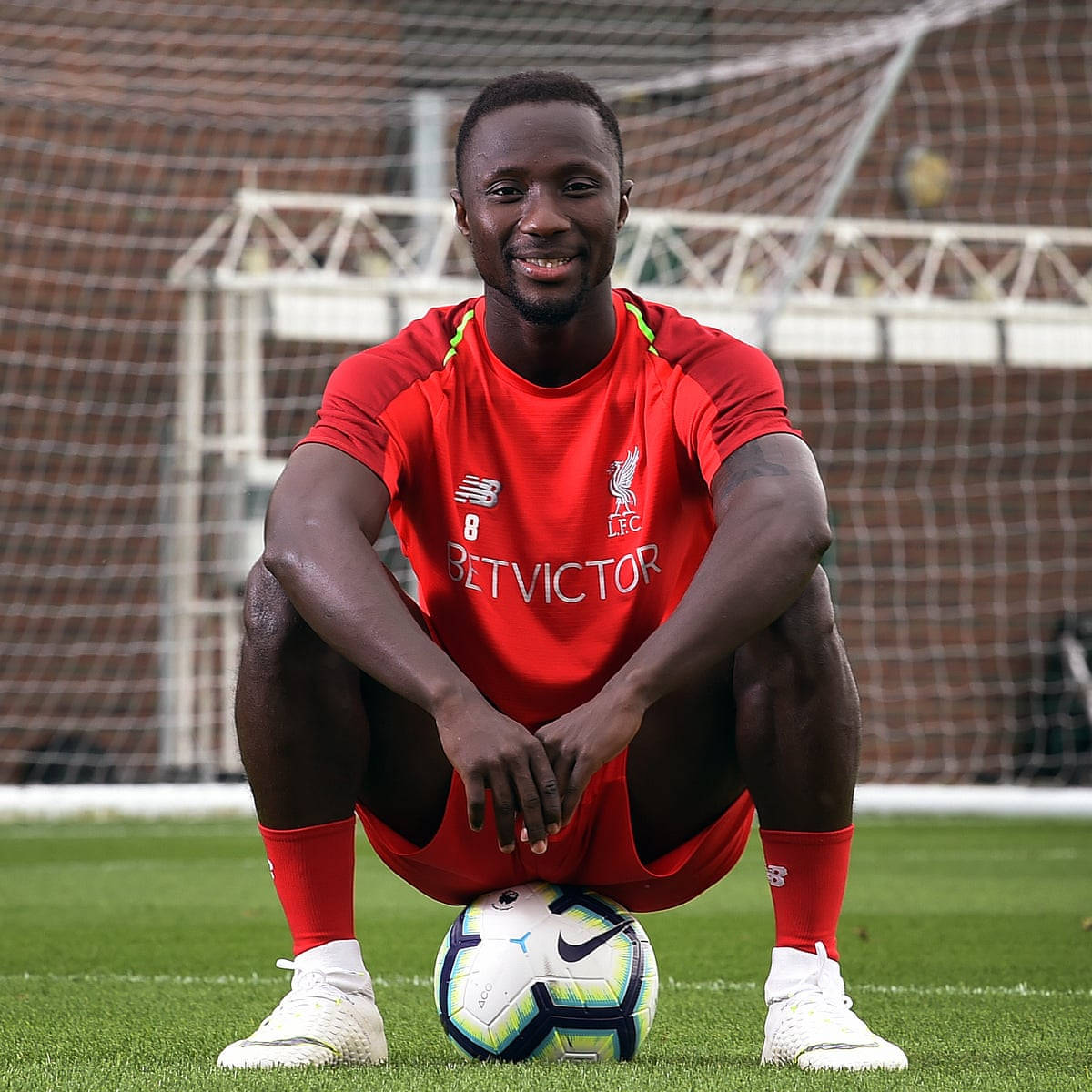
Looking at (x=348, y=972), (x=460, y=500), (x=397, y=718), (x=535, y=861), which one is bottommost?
(x=348, y=972)

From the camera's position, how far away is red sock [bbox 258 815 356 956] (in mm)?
2246

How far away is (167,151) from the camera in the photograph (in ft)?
34.5

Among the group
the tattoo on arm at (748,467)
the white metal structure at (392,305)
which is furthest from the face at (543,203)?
the white metal structure at (392,305)

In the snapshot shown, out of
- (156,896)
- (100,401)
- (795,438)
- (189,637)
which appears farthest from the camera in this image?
(100,401)

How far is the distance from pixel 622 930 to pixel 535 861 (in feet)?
0.46

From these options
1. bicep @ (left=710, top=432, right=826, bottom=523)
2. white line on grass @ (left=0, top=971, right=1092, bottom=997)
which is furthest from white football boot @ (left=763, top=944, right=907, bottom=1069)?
white line on grass @ (left=0, top=971, right=1092, bottom=997)

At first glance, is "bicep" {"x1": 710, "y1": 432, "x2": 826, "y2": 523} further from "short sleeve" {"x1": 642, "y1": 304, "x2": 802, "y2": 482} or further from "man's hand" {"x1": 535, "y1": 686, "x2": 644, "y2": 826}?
"man's hand" {"x1": 535, "y1": 686, "x2": 644, "y2": 826}

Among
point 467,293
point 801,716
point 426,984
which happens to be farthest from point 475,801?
point 467,293

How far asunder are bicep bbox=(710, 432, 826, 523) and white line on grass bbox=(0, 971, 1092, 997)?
1227 mm

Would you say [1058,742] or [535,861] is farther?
[1058,742]

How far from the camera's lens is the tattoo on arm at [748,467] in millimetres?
2092

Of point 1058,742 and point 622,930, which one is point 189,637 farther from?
point 622,930

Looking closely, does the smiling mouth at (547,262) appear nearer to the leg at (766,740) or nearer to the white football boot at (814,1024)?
the leg at (766,740)

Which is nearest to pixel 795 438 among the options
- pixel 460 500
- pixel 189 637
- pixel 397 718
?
pixel 460 500
